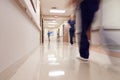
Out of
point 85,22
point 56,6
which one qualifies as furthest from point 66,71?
point 56,6

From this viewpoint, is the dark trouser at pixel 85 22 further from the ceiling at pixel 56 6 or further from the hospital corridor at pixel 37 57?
the ceiling at pixel 56 6

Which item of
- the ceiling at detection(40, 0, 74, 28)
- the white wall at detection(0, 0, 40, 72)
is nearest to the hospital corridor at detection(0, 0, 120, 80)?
the white wall at detection(0, 0, 40, 72)

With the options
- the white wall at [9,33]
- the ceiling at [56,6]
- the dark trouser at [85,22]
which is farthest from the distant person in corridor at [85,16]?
the ceiling at [56,6]

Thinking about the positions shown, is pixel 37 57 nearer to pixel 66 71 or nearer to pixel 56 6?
pixel 66 71

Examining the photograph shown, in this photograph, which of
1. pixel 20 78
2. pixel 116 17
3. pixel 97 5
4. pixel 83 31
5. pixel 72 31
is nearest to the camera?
pixel 20 78

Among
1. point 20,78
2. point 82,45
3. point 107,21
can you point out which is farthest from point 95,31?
point 20,78

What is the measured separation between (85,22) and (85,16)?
0.08m

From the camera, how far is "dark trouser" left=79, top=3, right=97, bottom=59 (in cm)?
207

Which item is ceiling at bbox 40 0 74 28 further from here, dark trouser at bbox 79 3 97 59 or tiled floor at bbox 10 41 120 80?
tiled floor at bbox 10 41 120 80

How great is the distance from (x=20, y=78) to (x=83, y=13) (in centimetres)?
132

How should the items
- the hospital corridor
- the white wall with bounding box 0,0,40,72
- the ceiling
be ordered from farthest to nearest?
the ceiling < the hospital corridor < the white wall with bounding box 0,0,40,72

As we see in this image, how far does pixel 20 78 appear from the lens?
113 cm


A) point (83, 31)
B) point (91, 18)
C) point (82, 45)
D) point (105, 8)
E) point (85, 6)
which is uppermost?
point (105, 8)

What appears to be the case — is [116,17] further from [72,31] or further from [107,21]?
[72,31]
